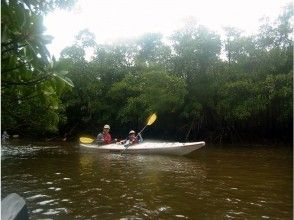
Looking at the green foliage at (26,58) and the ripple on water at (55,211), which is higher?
the green foliage at (26,58)

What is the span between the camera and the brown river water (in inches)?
219

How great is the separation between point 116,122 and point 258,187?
829 inches

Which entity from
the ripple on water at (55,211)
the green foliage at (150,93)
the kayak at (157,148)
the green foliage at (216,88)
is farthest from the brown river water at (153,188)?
the green foliage at (150,93)

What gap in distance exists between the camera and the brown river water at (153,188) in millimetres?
5574

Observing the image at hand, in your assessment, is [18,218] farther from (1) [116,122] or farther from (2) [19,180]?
(1) [116,122]

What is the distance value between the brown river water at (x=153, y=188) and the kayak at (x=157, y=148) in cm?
112

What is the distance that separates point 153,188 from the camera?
740 cm

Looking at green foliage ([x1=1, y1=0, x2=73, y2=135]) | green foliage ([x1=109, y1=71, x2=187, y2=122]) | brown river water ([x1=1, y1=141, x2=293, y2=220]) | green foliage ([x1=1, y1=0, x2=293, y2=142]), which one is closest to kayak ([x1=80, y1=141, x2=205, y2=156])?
brown river water ([x1=1, y1=141, x2=293, y2=220])

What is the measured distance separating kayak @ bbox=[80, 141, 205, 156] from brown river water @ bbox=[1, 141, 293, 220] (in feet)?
3.67

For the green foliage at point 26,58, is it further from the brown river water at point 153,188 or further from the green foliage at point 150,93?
the green foliage at point 150,93

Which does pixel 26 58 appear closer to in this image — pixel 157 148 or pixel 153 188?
pixel 153 188

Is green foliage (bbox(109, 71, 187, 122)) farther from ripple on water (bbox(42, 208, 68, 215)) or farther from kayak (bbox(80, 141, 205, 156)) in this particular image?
ripple on water (bbox(42, 208, 68, 215))

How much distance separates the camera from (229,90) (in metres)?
20.4

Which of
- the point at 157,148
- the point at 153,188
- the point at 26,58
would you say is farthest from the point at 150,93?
the point at 26,58
